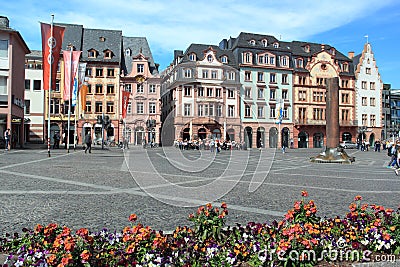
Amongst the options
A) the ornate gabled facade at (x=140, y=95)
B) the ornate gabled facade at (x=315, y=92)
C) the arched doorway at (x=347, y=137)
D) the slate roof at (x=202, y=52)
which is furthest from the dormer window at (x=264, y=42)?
the arched doorway at (x=347, y=137)

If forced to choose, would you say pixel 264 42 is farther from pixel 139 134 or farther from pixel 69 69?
pixel 69 69

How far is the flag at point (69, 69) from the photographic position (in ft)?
91.5

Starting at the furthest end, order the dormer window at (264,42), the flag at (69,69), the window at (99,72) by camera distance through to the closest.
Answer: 1. the dormer window at (264,42)
2. the window at (99,72)
3. the flag at (69,69)

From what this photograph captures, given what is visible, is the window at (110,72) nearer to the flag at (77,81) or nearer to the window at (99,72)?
the window at (99,72)

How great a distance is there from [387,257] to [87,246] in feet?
10.4

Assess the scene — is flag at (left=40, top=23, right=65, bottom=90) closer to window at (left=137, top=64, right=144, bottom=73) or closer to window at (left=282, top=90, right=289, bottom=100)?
window at (left=137, top=64, right=144, bottom=73)

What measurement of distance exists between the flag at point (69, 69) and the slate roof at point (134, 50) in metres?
32.2

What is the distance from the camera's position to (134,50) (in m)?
63.4

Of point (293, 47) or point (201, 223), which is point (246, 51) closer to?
point (293, 47)

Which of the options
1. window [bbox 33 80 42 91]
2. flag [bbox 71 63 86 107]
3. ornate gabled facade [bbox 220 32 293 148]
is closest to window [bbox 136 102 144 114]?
window [bbox 33 80 42 91]

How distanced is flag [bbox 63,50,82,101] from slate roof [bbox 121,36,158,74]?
106ft

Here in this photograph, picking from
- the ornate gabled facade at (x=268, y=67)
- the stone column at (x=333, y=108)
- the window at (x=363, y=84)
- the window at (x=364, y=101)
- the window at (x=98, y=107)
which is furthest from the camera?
the window at (x=363, y=84)

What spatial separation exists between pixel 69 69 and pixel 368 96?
56.8m

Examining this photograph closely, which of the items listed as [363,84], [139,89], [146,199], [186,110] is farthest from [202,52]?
[146,199]
